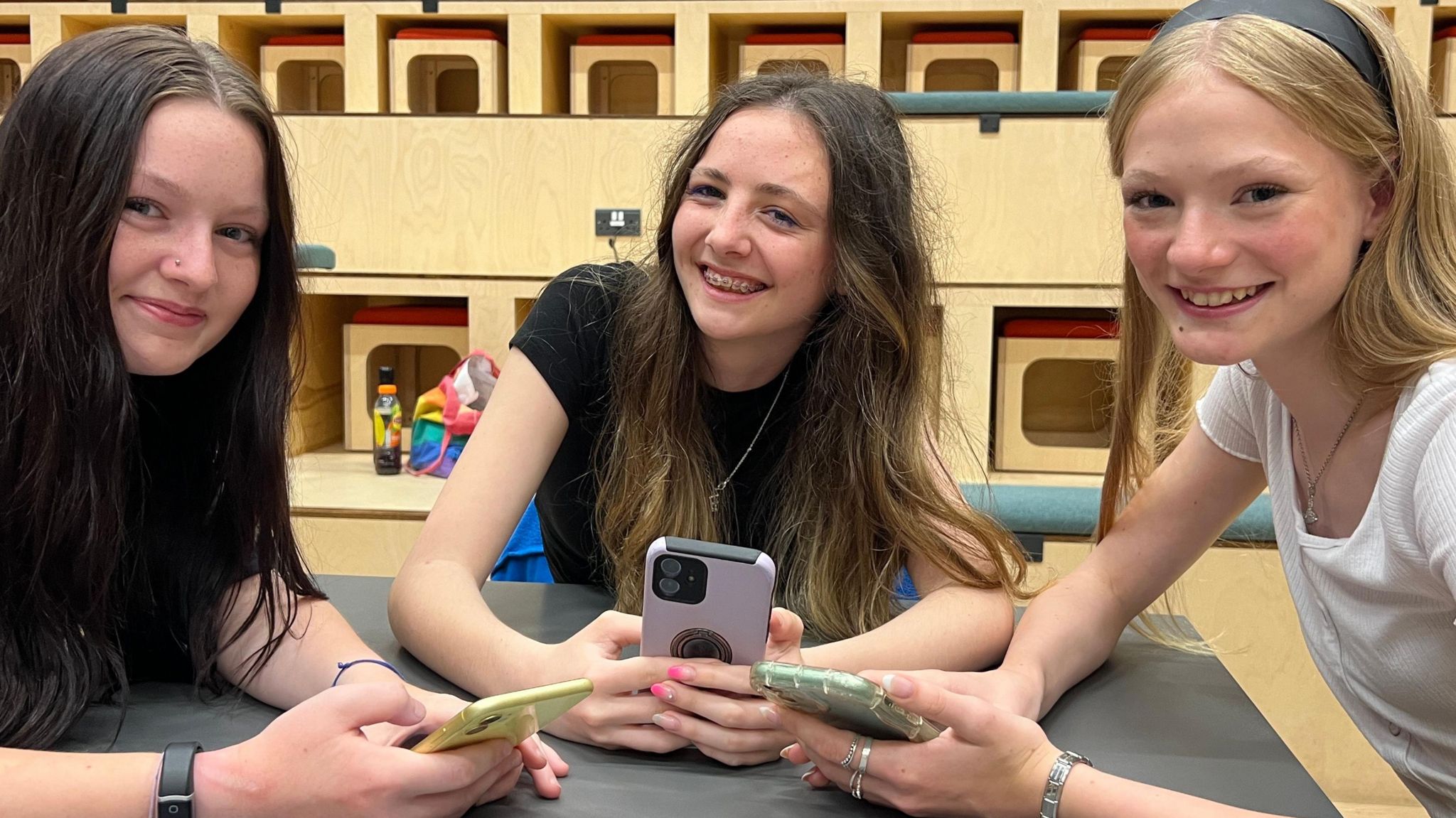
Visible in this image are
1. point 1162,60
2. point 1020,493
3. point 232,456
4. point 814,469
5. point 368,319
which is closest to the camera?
point 1162,60

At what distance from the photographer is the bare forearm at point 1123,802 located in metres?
0.77

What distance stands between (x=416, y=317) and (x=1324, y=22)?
2.17m

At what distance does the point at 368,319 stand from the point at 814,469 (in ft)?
5.63

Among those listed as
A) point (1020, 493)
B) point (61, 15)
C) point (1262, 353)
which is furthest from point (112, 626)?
point (61, 15)

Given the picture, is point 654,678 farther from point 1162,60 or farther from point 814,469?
point 1162,60

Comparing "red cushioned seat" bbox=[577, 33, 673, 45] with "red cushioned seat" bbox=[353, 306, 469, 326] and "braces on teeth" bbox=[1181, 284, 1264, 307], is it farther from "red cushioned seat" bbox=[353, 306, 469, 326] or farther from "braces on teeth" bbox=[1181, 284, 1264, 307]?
"braces on teeth" bbox=[1181, 284, 1264, 307]

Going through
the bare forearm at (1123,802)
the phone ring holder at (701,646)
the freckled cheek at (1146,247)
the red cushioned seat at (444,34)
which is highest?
the red cushioned seat at (444,34)

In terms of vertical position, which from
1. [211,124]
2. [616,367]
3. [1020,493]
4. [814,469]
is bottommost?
[1020,493]

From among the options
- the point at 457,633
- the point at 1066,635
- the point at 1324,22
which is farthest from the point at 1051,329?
the point at 457,633

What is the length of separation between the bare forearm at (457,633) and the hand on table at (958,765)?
0.98 ft

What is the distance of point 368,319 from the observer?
2.71m

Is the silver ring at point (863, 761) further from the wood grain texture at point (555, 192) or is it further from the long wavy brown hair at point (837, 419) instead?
the wood grain texture at point (555, 192)

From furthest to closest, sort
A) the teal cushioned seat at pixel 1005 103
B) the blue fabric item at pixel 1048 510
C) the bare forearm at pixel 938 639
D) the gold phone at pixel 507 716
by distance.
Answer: the teal cushioned seat at pixel 1005 103, the blue fabric item at pixel 1048 510, the bare forearm at pixel 938 639, the gold phone at pixel 507 716

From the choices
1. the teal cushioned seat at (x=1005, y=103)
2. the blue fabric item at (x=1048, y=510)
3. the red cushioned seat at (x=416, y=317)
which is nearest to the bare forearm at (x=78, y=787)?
the blue fabric item at (x=1048, y=510)
